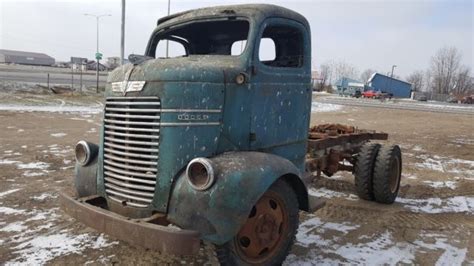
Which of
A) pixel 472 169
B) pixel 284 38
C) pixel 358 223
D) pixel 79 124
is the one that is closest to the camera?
pixel 284 38

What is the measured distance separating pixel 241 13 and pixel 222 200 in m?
2.03

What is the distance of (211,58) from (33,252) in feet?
8.69

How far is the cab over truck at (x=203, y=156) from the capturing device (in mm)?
3596

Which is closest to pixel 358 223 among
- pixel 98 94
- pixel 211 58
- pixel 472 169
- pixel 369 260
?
pixel 369 260

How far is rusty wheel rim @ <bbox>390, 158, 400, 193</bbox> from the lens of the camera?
7161mm

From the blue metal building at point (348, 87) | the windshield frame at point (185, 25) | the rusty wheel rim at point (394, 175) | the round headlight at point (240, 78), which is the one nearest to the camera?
the round headlight at point (240, 78)

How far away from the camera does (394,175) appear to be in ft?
24.1

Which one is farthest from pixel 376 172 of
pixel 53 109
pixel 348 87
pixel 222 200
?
pixel 348 87

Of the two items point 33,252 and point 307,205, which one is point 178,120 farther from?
point 33,252

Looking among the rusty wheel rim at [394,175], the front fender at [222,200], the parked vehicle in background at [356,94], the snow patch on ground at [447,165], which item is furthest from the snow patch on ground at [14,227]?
the parked vehicle in background at [356,94]

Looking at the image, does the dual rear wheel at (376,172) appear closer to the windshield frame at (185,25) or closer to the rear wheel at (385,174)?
the rear wheel at (385,174)

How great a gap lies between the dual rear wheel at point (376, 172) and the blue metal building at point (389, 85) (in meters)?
74.0

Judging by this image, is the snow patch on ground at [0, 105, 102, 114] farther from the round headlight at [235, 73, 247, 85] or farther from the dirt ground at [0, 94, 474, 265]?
the round headlight at [235, 73, 247, 85]

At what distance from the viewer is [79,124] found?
50.3 feet
